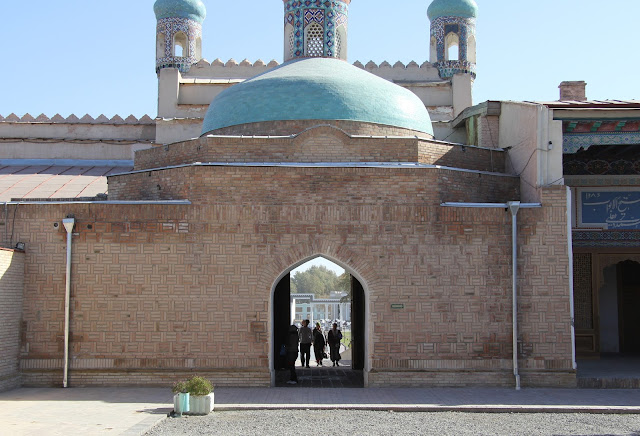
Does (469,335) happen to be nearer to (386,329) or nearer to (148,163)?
(386,329)

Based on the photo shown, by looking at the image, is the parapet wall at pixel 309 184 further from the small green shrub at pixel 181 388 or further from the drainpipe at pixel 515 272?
the small green shrub at pixel 181 388

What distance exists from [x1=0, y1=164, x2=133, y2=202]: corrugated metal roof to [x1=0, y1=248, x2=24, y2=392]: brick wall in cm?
240

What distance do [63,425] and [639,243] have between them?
35.0 feet

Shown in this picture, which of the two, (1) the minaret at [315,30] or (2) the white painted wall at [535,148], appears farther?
(1) the minaret at [315,30]

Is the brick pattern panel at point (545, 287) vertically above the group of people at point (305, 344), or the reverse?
the brick pattern panel at point (545, 287)

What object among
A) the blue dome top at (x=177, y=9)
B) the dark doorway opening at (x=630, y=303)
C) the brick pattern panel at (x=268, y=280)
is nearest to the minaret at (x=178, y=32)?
the blue dome top at (x=177, y=9)

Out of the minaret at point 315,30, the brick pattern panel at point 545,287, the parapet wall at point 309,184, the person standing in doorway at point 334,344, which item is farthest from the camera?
the person standing in doorway at point 334,344

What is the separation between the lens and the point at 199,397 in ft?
30.2

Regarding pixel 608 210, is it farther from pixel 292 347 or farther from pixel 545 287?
pixel 292 347

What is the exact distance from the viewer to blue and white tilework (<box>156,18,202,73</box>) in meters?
21.3

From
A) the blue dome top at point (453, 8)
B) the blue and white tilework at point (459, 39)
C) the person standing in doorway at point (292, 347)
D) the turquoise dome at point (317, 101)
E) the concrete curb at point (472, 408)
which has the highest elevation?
the blue dome top at point (453, 8)

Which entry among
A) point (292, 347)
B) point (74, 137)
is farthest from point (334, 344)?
point (74, 137)

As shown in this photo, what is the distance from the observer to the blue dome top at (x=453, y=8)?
69.7 ft

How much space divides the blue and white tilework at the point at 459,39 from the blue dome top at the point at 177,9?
6.55 metres
